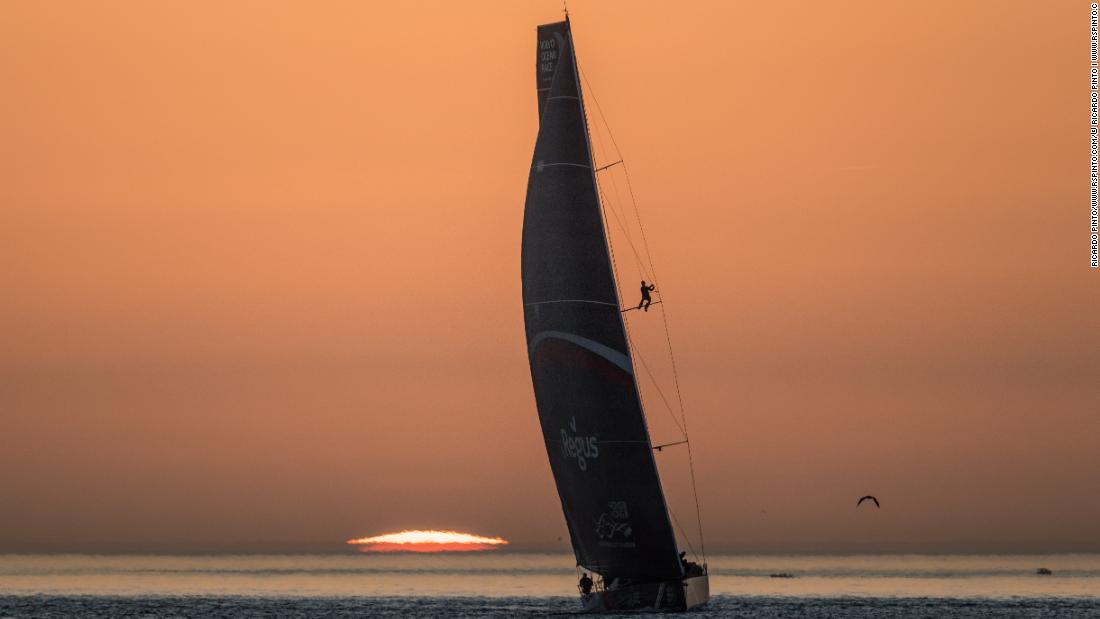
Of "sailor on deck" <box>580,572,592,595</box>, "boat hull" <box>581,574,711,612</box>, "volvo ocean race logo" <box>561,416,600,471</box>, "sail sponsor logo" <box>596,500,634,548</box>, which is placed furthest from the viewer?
"sailor on deck" <box>580,572,592,595</box>

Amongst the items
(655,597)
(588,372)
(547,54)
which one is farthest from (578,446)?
(547,54)

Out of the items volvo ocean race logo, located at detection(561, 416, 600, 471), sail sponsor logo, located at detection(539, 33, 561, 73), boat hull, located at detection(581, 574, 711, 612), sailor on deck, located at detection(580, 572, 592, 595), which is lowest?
boat hull, located at detection(581, 574, 711, 612)

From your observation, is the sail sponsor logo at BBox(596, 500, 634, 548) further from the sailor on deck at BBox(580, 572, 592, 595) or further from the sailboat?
the sailor on deck at BBox(580, 572, 592, 595)

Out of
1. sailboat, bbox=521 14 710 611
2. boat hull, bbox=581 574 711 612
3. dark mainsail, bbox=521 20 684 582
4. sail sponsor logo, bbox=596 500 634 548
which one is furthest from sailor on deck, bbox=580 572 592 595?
sail sponsor logo, bbox=596 500 634 548

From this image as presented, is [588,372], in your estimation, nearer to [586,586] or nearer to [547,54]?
[586,586]

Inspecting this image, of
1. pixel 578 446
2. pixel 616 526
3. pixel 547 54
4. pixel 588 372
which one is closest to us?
pixel 588 372

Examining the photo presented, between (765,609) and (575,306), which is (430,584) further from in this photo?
(575,306)

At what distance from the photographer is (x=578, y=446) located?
60156 mm

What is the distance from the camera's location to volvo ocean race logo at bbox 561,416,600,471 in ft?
196

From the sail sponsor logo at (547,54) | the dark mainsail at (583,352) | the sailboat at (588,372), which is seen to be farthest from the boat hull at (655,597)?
the sail sponsor logo at (547,54)

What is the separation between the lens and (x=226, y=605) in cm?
8694

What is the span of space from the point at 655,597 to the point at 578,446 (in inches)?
228

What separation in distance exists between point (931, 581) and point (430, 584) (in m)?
35.2

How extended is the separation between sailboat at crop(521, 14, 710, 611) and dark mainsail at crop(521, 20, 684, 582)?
34 mm
